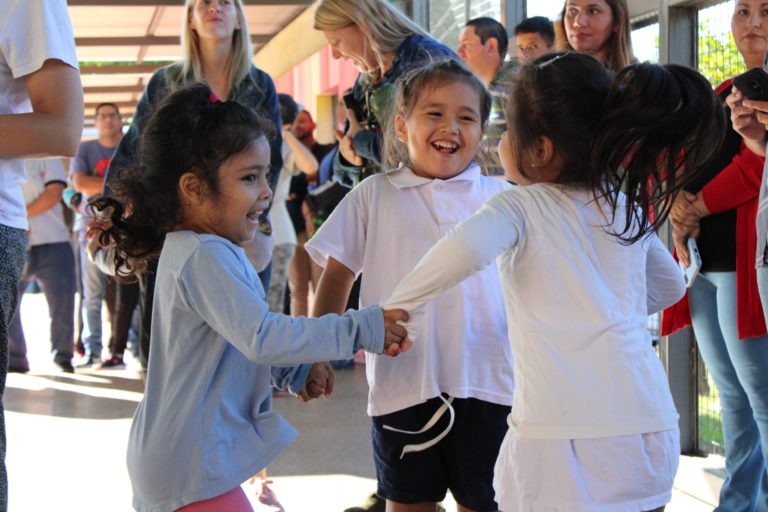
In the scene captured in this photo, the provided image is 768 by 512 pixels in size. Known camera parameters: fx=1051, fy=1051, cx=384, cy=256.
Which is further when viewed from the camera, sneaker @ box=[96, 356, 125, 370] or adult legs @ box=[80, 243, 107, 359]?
adult legs @ box=[80, 243, 107, 359]

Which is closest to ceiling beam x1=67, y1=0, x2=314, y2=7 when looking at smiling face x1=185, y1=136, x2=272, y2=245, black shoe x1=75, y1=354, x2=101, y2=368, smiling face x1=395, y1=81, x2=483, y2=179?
black shoe x1=75, y1=354, x2=101, y2=368

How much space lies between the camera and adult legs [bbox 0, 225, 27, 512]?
93.0 inches

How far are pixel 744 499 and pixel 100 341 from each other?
610cm

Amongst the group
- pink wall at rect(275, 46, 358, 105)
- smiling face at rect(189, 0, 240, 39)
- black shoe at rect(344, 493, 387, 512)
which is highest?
pink wall at rect(275, 46, 358, 105)

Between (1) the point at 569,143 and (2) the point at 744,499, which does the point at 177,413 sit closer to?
(1) the point at 569,143

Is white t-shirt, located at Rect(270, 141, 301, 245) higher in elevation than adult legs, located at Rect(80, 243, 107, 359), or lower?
higher

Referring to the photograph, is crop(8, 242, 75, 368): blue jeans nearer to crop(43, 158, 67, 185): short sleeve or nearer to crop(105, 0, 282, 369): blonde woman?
crop(43, 158, 67, 185): short sleeve

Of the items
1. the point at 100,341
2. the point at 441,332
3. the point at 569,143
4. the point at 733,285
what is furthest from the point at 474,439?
the point at 100,341

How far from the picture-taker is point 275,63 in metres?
15.3

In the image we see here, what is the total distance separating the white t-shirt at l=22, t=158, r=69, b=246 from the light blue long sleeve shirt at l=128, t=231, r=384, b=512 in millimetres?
5637

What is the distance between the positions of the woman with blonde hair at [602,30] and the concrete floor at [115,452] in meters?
1.71

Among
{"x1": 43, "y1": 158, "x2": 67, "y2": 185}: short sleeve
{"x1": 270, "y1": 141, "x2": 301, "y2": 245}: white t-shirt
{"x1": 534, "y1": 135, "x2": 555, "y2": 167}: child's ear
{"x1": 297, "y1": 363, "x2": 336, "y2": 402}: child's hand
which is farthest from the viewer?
{"x1": 43, "y1": 158, "x2": 67, "y2": 185}: short sleeve

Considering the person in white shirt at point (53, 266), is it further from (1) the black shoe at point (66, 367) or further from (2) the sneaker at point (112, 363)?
(2) the sneaker at point (112, 363)

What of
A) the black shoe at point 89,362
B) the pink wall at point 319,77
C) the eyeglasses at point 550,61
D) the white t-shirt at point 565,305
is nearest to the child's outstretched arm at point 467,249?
the white t-shirt at point 565,305
